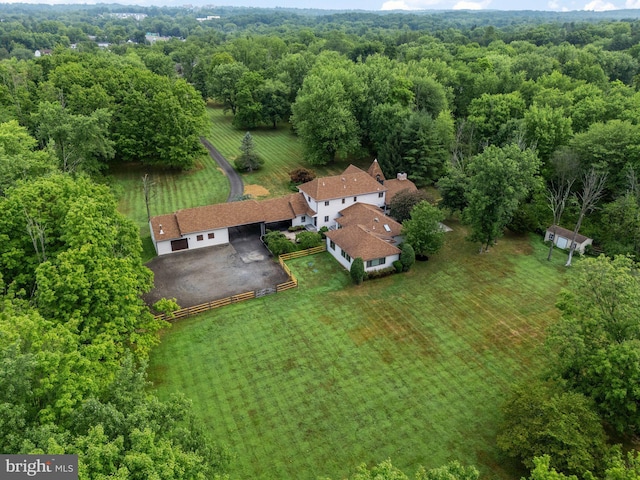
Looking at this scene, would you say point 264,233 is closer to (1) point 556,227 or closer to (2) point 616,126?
(1) point 556,227

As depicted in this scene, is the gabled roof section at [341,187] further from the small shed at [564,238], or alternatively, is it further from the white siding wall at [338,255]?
the small shed at [564,238]

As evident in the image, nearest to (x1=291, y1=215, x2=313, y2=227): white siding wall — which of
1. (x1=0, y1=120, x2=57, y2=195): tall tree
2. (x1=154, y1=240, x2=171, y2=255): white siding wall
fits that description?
(x1=154, y1=240, x2=171, y2=255): white siding wall

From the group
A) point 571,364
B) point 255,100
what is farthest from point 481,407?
point 255,100

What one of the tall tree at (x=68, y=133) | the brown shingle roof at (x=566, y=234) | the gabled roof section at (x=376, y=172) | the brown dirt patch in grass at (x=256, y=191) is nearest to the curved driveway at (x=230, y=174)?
the brown dirt patch in grass at (x=256, y=191)

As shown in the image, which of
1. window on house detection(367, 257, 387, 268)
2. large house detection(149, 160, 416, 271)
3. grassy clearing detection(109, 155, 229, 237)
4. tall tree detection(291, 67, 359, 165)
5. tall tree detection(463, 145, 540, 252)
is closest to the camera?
window on house detection(367, 257, 387, 268)

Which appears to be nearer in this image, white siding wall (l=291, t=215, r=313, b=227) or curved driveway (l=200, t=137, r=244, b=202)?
white siding wall (l=291, t=215, r=313, b=227)

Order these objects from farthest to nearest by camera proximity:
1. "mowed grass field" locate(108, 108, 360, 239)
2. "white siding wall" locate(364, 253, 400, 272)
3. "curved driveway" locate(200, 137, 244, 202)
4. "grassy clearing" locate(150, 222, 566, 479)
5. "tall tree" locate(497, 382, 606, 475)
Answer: "curved driveway" locate(200, 137, 244, 202), "mowed grass field" locate(108, 108, 360, 239), "white siding wall" locate(364, 253, 400, 272), "grassy clearing" locate(150, 222, 566, 479), "tall tree" locate(497, 382, 606, 475)

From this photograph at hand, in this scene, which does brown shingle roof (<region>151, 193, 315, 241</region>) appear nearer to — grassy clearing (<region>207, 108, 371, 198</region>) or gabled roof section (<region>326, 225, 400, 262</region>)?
gabled roof section (<region>326, 225, 400, 262</region>)
